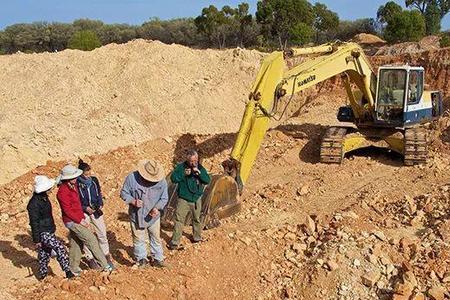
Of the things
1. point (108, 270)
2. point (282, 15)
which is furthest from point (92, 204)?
point (282, 15)

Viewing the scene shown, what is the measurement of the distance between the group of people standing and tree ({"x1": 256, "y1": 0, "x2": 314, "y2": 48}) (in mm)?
36338

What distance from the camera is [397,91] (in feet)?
39.8

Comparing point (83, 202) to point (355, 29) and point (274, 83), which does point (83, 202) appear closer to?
point (274, 83)

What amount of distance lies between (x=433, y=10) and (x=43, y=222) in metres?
47.1

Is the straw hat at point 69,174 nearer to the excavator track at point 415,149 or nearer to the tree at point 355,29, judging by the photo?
the excavator track at point 415,149

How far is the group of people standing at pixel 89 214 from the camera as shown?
667 centimetres

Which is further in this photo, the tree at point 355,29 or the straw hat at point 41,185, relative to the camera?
the tree at point 355,29

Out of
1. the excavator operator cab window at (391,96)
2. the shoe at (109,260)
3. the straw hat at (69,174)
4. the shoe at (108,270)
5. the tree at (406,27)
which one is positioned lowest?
the shoe at (109,260)

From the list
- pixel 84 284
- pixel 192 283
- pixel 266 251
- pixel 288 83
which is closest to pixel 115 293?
pixel 84 284

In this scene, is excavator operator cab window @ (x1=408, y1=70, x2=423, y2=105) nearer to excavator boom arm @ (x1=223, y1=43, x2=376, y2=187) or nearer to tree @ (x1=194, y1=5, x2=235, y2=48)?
excavator boom arm @ (x1=223, y1=43, x2=376, y2=187)

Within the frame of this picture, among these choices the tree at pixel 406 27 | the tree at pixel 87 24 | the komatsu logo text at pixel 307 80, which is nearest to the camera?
the komatsu logo text at pixel 307 80

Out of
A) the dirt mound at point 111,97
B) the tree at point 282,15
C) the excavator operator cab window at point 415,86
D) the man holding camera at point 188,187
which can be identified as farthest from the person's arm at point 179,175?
the tree at point 282,15

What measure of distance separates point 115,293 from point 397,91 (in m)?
8.31

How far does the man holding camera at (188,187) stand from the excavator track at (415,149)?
5.87m
